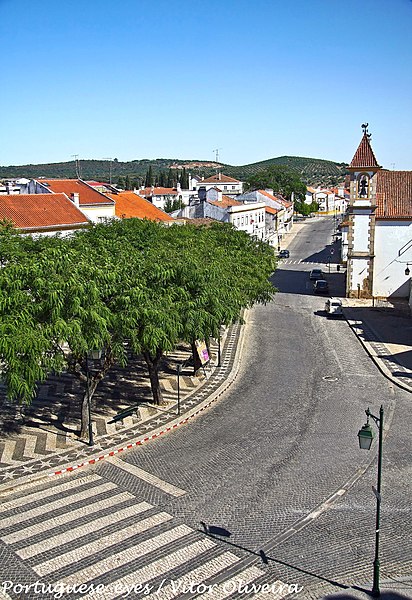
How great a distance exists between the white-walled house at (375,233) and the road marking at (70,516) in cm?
3155

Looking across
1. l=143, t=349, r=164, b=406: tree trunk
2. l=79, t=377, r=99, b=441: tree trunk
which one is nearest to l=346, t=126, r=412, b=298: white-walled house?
l=143, t=349, r=164, b=406: tree trunk

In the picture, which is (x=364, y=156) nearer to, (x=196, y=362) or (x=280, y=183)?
(x=196, y=362)

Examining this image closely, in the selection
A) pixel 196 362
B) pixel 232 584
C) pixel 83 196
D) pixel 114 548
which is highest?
pixel 83 196

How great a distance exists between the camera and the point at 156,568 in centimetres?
1286

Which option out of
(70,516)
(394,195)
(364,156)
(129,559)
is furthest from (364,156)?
(129,559)

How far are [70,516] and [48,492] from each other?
5.38 feet

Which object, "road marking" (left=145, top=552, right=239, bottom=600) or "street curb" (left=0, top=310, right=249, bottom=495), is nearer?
"road marking" (left=145, top=552, right=239, bottom=600)

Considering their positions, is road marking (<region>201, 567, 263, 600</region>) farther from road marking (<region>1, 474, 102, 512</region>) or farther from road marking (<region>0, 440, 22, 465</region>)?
road marking (<region>0, 440, 22, 465</region>)

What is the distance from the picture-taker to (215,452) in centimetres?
1897

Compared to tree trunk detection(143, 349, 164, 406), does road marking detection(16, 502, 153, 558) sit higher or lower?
lower

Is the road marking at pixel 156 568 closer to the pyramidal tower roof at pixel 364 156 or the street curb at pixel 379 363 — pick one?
the street curb at pixel 379 363

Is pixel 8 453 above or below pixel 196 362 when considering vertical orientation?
below

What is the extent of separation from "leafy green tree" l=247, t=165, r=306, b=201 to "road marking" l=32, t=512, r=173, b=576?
11532 centimetres

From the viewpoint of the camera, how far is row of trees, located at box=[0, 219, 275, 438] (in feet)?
54.2
